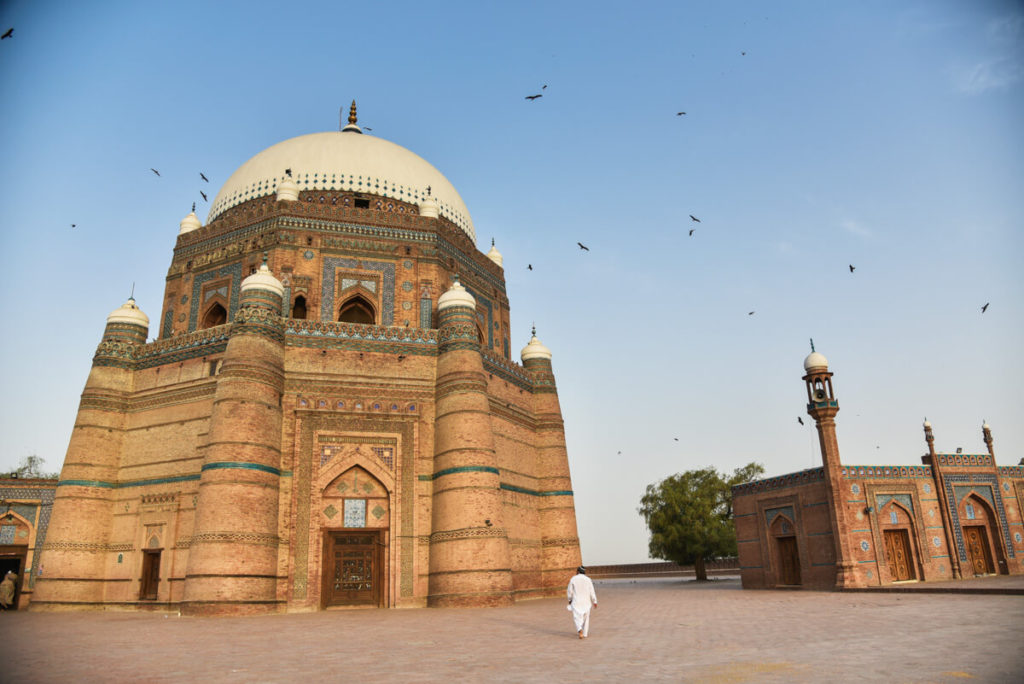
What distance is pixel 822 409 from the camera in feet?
64.6

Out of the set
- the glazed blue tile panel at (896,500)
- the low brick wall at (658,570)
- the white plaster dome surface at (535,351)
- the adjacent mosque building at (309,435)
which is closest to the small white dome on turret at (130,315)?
the adjacent mosque building at (309,435)

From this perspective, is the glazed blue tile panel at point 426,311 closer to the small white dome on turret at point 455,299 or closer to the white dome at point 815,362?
the small white dome on turret at point 455,299

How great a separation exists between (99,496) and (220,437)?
5272 millimetres

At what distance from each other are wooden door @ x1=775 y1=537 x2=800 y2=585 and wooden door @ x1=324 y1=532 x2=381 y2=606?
496 inches

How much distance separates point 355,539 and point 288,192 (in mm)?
10528

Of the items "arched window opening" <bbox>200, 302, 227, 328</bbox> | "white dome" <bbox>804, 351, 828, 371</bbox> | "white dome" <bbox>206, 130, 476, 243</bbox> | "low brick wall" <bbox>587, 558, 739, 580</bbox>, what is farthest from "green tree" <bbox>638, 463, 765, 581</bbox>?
"arched window opening" <bbox>200, 302, 227, 328</bbox>

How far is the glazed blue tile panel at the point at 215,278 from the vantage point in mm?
20156

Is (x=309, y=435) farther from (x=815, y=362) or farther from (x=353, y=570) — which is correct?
(x=815, y=362)

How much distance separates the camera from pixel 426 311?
66.7 feet

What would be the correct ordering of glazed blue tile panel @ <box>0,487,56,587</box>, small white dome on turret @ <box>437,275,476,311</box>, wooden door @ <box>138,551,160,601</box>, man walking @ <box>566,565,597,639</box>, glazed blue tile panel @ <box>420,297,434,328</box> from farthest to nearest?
glazed blue tile panel @ <box>420,297,434,328</box> < glazed blue tile panel @ <box>0,487,56,587</box> < small white dome on turret @ <box>437,275,476,311</box> < wooden door @ <box>138,551,160,601</box> < man walking @ <box>566,565,597,639</box>

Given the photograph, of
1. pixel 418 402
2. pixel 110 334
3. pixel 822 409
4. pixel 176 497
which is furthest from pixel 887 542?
pixel 110 334

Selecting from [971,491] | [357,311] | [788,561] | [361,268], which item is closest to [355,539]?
[357,311]

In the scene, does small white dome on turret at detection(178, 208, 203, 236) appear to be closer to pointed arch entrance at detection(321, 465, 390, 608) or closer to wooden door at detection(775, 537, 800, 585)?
pointed arch entrance at detection(321, 465, 390, 608)

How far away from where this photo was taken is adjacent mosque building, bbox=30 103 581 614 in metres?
15.5
